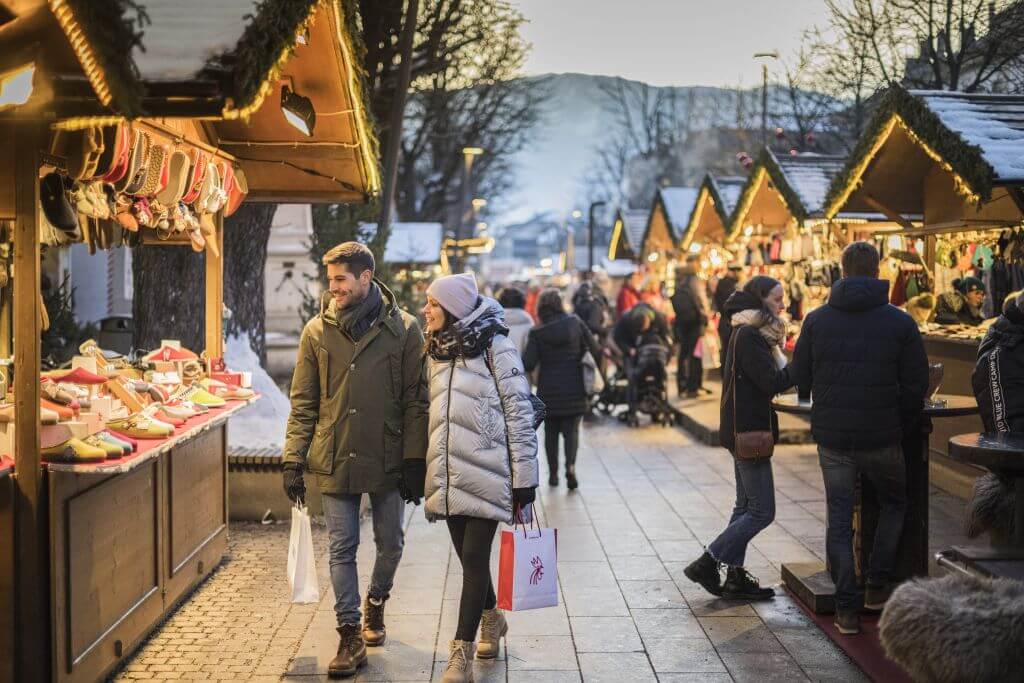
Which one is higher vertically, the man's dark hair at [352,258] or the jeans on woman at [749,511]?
the man's dark hair at [352,258]

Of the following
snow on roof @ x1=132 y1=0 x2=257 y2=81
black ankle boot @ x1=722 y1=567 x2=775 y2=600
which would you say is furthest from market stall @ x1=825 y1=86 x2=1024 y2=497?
snow on roof @ x1=132 y1=0 x2=257 y2=81

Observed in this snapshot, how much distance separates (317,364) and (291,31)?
1.79 m

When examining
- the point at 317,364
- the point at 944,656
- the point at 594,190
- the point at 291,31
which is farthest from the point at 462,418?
the point at 594,190

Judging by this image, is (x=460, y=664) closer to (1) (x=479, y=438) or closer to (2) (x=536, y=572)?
(2) (x=536, y=572)

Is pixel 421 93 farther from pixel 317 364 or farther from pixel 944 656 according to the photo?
pixel 944 656

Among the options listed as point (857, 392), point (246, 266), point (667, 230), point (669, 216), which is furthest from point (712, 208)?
point (857, 392)

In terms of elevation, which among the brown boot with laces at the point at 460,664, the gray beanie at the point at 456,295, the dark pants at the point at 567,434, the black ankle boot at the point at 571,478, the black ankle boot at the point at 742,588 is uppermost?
the gray beanie at the point at 456,295

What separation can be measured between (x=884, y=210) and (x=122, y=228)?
7.91m

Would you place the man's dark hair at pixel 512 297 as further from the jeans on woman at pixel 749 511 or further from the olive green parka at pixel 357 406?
the olive green parka at pixel 357 406

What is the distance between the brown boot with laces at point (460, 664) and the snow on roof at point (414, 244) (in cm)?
2140

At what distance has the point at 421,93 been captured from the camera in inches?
1109

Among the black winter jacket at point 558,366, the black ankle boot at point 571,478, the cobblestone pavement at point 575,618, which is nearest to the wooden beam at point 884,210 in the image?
the cobblestone pavement at point 575,618

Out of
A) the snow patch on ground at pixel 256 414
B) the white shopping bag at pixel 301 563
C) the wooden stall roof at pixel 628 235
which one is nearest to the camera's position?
the white shopping bag at pixel 301 563

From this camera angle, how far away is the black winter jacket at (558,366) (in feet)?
36.6
